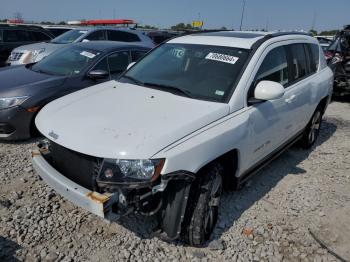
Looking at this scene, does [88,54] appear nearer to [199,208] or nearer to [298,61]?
[298,61]

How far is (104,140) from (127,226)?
3.58 ft

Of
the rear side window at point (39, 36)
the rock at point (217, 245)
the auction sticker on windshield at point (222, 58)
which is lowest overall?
the rock at point (217, 245)

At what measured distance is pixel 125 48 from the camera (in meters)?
6.12

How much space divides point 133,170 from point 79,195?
0.46 meters

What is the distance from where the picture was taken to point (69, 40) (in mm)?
10320

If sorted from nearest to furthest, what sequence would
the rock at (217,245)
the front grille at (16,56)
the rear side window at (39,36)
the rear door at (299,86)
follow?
the rock at (217,245), the rear door at (299,86), the front grille at (16,56), the rear side window at (39,36)

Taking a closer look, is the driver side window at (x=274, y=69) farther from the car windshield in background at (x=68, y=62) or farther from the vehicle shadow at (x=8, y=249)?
the car windshield in background at (x=68, y=62)

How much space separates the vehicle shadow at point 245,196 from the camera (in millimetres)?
3172

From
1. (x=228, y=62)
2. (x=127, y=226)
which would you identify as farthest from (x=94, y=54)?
(x=127, y=226)

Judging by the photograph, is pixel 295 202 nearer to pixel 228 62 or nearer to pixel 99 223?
pixel 228 62

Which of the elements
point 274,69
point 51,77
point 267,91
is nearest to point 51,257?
point 267,91

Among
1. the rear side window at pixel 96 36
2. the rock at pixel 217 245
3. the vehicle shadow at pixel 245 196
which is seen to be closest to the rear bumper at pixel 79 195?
the vehicle shadow at pixel 245 196

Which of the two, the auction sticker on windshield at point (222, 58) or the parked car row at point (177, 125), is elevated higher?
the auction sticker on windshield at point (222, 58)

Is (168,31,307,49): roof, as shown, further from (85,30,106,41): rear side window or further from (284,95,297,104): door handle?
(85,30,106,41): rear side window
